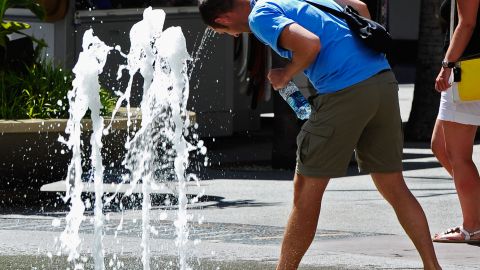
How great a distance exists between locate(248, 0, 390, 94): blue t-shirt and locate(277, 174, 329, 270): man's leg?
441 mm

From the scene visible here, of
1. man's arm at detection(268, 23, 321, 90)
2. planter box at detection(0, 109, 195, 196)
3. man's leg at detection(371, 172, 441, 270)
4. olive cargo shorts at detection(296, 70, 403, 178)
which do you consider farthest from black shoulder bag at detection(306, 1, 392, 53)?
planter box at detection(0, 109, 195, 196)

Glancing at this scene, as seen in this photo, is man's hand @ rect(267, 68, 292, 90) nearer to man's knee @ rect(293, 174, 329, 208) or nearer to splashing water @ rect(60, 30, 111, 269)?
man's knee @ rect(293, 174, 329, 208)

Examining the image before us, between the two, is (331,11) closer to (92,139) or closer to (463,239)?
(92,139)

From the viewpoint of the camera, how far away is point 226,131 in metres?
14.6

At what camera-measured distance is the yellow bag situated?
793cm

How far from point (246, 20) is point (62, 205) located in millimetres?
4310

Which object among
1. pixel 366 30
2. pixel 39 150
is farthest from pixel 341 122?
pixel 39 150

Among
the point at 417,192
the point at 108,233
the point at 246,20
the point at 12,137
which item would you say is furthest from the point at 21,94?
the point at 246,20

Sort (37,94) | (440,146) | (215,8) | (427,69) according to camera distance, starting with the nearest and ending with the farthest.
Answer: (215,8)
(440,146)
(37,94)
(427,69)

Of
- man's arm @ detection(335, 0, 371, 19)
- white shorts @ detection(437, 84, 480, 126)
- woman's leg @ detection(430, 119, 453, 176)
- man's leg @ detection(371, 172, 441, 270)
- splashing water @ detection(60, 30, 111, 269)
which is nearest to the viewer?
man's leg @ detection(371, 172, 441, 270)

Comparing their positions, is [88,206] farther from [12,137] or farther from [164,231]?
[164,231]

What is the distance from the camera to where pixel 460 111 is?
26.5ft

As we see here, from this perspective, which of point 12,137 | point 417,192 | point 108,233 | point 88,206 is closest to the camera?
point 108,233

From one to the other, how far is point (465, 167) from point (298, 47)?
8.08 ft
